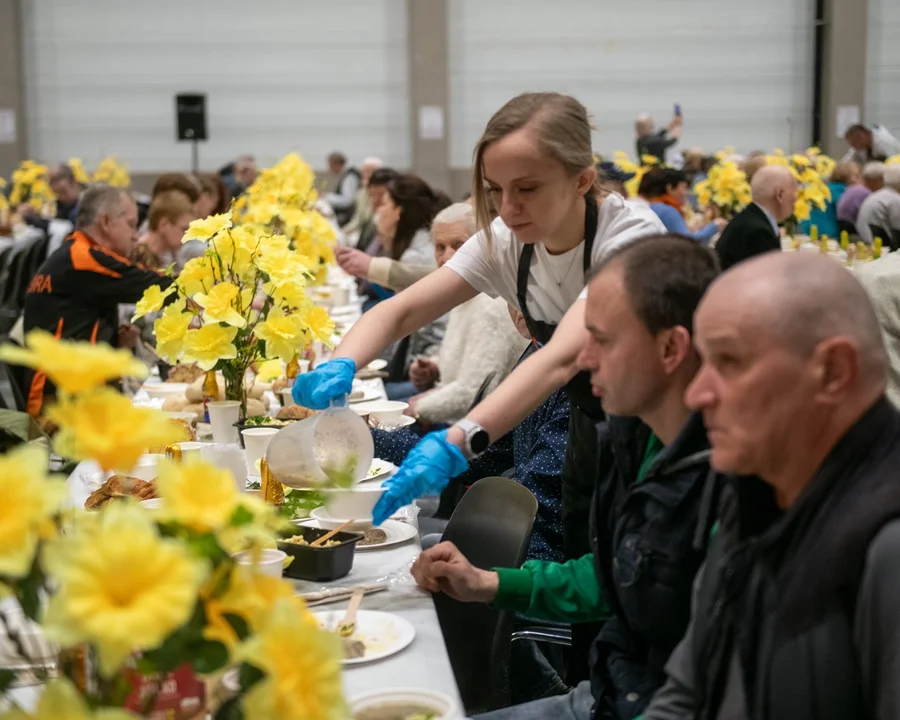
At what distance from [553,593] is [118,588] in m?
1.25

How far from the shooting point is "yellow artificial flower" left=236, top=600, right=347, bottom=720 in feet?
2.72

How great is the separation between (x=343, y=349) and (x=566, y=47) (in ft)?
39.5

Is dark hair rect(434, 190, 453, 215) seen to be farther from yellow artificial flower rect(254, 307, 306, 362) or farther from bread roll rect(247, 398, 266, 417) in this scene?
yellow artificial flower rect(254, 307, 306, 362)

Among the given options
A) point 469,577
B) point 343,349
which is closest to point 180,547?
point 469,577

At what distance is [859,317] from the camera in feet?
4.10

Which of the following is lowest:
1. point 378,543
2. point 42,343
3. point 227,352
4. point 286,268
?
point 378,543

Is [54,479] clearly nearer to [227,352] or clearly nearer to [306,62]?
[227,352]

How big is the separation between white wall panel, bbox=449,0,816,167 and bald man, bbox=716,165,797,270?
7.85 meters

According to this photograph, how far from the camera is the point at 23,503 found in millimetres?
850

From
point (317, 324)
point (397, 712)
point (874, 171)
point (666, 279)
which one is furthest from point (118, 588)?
point (874, 171)

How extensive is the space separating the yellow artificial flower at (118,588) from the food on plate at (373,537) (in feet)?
4.31

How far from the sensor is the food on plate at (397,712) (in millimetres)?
1410

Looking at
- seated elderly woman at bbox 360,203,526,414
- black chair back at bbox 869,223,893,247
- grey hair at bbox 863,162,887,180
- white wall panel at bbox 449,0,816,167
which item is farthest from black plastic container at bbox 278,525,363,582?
white wall panel at bbox 449,0,816,167

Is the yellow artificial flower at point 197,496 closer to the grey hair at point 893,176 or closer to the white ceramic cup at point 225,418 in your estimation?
the white ceramic cup at point 225,418
